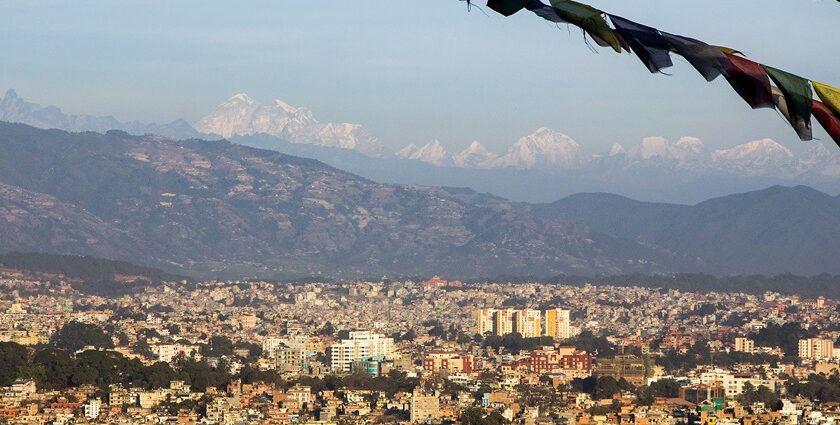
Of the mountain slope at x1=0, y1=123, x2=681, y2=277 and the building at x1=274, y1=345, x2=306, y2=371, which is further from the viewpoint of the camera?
the mountain slope at x1=0, y1=123, x2=681, y2=277

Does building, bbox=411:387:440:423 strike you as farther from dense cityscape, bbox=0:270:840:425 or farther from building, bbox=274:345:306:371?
building, bbox=274:345:306:371

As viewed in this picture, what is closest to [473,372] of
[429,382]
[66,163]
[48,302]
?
[429,382]

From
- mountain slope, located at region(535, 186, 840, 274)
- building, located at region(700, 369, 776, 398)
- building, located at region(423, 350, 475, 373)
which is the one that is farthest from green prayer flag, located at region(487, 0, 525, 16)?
mountain slope, located at region(535, 186, 840, 274)

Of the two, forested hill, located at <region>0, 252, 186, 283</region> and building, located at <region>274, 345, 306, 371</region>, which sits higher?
forested hill, located at <region>0, 252, 186, 283</region>

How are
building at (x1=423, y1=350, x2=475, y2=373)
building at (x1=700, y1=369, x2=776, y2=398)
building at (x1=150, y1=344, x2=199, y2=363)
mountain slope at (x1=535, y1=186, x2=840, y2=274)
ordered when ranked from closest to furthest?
Answer: 1. building at (x1=700, y1=369, x2=776, y2=398)
2. building at (x1=423, y1=350, x2=475, y2=373)
3. building at (x1=150, y1=344, x2=199, y2=363)
4. mountain slope at (x1=535, y1=186, x2=840, y2=274)

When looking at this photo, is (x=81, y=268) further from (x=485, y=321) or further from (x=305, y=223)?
(x=305, y=223)
